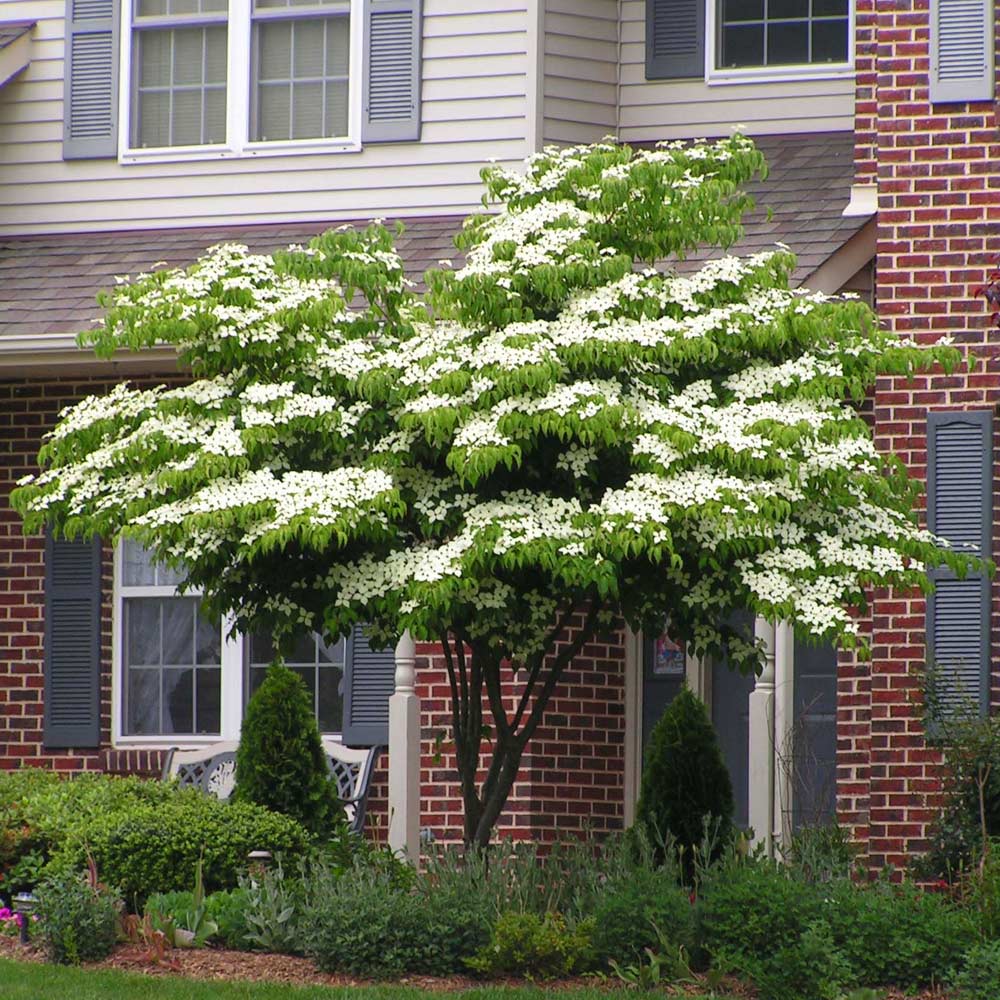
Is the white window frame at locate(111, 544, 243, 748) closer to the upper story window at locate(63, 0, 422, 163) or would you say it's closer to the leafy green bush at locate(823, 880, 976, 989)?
the upper story window at locate(63, 0, 422, 163)

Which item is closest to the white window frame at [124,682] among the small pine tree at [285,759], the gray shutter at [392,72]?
the small pine tree at [285,759]

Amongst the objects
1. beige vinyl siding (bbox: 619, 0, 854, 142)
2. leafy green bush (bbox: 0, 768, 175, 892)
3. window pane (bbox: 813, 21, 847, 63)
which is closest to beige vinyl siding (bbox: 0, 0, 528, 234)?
beige vinyl siding (bbox: 619, 0, 854, 142)

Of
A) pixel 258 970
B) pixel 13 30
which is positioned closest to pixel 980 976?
pixel 258 970

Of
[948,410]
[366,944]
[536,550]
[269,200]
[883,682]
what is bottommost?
[366,944]

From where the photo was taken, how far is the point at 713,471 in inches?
329

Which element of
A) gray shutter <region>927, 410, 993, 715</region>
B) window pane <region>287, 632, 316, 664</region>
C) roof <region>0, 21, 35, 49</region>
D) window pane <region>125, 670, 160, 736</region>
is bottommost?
window pane <region>125, 670, 160, 736</region>

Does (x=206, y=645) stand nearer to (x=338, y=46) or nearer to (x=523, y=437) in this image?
(x=338, y=46)

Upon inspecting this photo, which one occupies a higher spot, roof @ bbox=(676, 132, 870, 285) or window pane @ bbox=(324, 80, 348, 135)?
window pane @ bbox=(324, 80, 348, 135)

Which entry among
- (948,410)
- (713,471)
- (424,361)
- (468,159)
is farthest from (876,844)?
A: (468,159)

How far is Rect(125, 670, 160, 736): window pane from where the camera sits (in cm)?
1332

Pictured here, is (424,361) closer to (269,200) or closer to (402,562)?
(402,562)

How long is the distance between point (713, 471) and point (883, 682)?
2.74 m

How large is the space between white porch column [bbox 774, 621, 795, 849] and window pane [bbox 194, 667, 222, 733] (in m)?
3.72

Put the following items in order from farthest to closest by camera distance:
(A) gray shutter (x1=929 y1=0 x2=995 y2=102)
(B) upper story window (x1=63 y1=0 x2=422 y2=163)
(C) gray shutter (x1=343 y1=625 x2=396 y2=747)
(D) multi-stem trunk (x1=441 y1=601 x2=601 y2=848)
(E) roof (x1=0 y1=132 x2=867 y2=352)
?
(B) upper story window (x1=63 y1=0 x2=422 y2=163)
(C) gray shutter (x1=343 y1=625 x2=396 y2=747)
(E) roof (x1=0 y1=132 x2=867 y2=352)
(A) gray shutter (x1=929 y1=0 x2=995 y2=102)
(D) multi-stem trunk (x1=441 y1=601 x2=601 y2=848)
